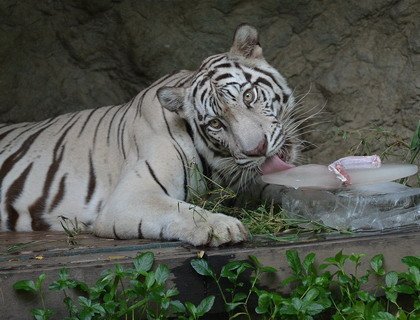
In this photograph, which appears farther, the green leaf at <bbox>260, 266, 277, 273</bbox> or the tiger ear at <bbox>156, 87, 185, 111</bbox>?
the tiger ear at <bbox>156, 87, 185, 111</bbox>

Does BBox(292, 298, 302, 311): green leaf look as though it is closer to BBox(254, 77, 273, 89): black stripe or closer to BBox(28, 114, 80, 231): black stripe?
BBox(254, 77, 273, 89): black stripe

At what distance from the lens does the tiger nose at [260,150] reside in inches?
134

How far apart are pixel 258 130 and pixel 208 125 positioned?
305 millimetres

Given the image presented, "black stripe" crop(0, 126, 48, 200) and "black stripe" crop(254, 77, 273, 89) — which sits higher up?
"black stripe" crop(254, 77, 273, 89)

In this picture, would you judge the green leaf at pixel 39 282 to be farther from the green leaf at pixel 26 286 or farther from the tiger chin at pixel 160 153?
the tiger chin at pixel 160 153

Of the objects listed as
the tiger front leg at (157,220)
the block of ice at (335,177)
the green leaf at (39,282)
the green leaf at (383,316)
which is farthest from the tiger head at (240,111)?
the green leaf at (39,282)

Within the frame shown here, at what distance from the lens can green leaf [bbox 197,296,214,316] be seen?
254 cm

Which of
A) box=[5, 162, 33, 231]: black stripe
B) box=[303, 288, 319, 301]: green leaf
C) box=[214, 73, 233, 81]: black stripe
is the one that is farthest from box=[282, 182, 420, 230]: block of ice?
box=[5, 162, 33, 231]: black stripe

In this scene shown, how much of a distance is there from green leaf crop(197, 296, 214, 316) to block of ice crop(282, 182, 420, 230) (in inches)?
28.8

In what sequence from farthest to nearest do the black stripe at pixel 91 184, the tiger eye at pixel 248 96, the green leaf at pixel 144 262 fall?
the black stripe at pixel 91 184
the tiger eye at pixel 248 96
the green leaf at pixel 144 262

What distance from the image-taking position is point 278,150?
139 inches

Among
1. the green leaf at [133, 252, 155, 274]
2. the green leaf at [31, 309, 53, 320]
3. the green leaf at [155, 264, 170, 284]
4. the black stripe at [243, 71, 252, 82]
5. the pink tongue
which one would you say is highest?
the black stripe at [243, 71, 252, 82]

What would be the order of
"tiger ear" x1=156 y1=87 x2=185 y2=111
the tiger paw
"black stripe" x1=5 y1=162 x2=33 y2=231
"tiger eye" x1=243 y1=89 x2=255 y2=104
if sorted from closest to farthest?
the tiger paw
"tiger eye" x1=243 y1=89 x2=255 y2=104
"tiger ear" x1=156 y1=87 x2=185 y2=111
"black stripe" x1=5 y1=162 x2=33 y2=231

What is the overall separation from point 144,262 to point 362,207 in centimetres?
100
